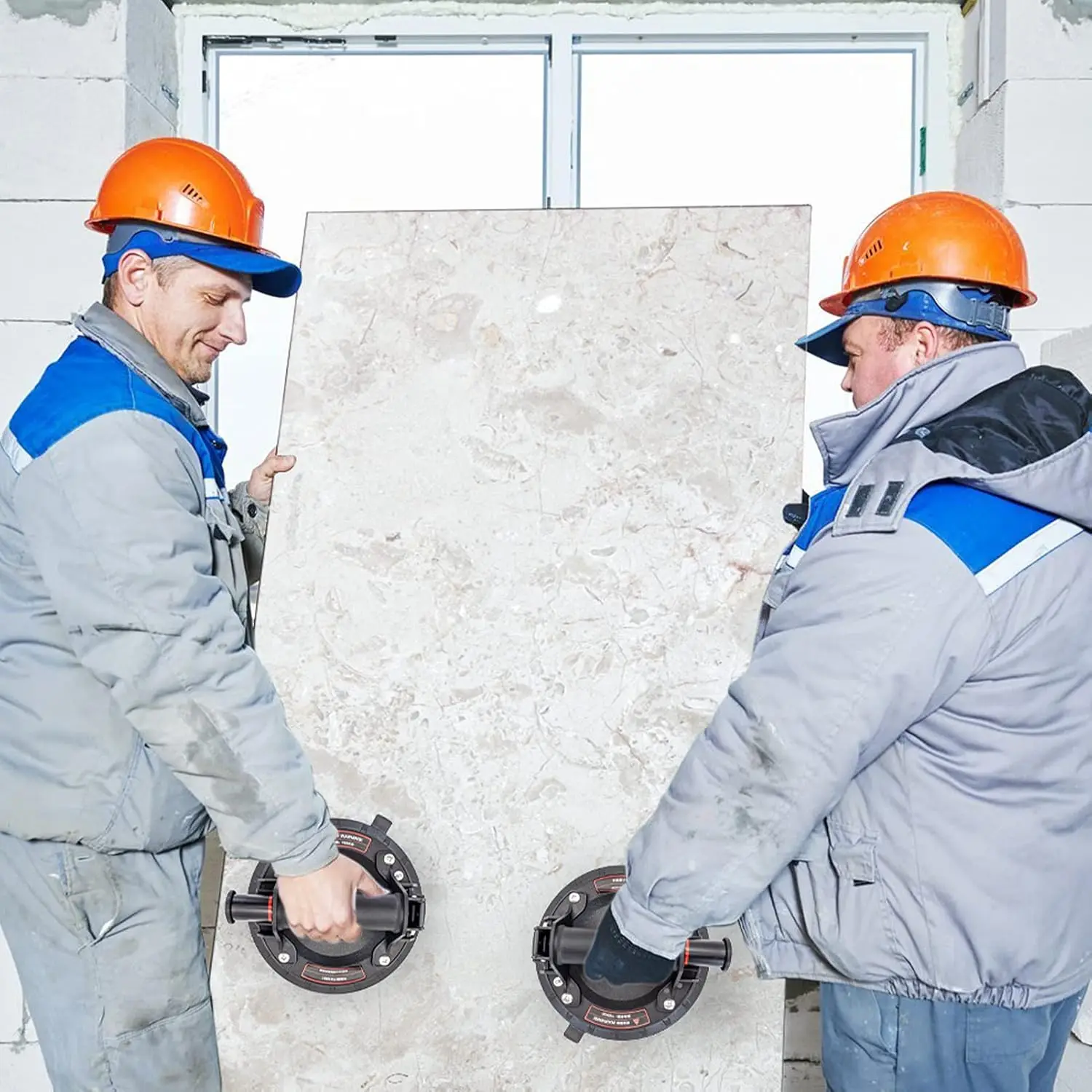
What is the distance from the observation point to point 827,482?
4.75 ft

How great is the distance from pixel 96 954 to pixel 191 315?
2.86 ft

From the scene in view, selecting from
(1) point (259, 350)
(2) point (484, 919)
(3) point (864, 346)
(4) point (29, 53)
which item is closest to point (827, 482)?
(3) point (864, 346)

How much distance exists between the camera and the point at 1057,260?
7.86 ft

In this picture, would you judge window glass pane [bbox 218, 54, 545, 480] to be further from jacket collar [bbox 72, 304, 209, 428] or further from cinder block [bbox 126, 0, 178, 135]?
jacket collar [bbox 72, 304, 209, 428]

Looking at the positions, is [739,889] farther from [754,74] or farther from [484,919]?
[754,74]

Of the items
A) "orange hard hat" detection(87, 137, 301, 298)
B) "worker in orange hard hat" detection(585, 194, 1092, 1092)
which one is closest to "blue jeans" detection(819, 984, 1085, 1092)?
"worker in orange hard hat" detection(585, 194, 1092, 1092)

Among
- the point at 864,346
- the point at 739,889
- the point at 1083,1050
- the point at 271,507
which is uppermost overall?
the point at 864,346

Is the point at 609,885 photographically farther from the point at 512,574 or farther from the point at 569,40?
the point at 569,40

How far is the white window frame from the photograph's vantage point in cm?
263

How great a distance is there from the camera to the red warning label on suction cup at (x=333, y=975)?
5.87 ft

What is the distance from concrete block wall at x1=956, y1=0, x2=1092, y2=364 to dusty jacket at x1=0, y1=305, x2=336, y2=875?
178 cm

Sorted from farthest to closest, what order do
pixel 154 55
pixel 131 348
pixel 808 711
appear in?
pixel 154 55
pixel 131 348
pixel 808 711

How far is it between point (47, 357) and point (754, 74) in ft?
5.61

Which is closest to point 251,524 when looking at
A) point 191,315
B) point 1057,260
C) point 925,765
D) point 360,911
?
point 191,315
